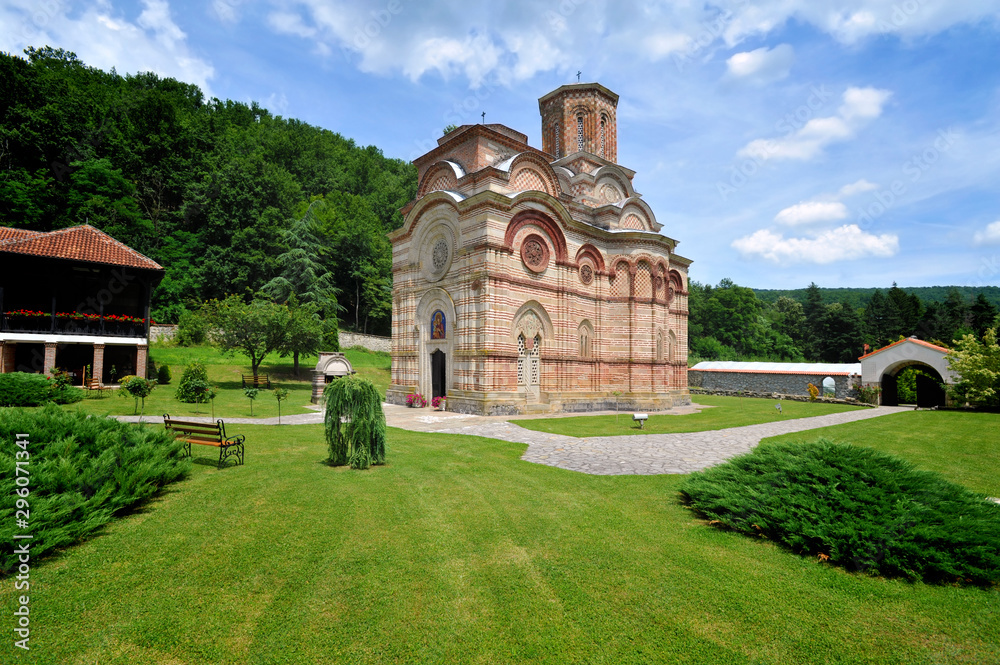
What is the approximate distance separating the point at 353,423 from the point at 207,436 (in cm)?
303

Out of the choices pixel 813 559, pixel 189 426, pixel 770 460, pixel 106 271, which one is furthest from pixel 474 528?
pixel 106 271

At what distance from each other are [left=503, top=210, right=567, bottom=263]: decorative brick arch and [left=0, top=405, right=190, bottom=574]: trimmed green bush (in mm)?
15461

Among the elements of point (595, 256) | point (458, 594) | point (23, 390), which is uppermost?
point (595, 256)

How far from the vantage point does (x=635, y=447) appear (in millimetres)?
12305

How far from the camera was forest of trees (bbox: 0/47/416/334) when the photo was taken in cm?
3497

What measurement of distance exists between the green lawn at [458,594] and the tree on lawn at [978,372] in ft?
84.3

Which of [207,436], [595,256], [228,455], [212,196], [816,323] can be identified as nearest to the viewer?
[207,436]

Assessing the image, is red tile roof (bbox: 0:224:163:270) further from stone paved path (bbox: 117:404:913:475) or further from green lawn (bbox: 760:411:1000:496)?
green lawn (bbox: 760:411:1000:496)

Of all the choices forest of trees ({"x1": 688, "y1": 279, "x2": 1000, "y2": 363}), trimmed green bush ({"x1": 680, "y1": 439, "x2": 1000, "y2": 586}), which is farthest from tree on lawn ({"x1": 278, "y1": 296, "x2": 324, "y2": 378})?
forest of trees ({"x1": 688, "y1": 279, "x2": 1000, "y2": 363})

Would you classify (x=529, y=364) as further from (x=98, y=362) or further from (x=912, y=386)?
(x=912, y=386)

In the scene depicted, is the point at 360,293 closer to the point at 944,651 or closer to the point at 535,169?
the point at 535,169

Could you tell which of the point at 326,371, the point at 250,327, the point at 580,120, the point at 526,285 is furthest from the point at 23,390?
the point at 580,120

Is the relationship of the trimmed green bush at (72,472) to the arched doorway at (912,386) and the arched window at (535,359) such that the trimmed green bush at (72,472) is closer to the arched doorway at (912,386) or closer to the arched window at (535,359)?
the arched window at (535,359)

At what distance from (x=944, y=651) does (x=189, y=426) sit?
37.1 feet
